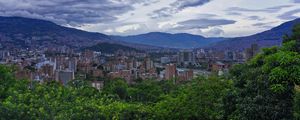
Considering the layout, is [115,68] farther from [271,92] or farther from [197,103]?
[271,92]

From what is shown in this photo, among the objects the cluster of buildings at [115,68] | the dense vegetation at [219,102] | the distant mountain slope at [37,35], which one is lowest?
the cluster of buildings at [115,68]

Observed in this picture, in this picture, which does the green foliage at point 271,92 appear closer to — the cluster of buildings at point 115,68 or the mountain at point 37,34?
the cluster of buildings at point 115,68

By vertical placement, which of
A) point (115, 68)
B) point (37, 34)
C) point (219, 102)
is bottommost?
point (115, 68)

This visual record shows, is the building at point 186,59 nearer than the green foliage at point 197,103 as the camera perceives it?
No

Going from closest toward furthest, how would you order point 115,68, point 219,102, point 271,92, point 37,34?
point 271,92 < point 219,102 < point 115,68 < point 37,34

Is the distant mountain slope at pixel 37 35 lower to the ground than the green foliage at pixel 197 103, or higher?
higher

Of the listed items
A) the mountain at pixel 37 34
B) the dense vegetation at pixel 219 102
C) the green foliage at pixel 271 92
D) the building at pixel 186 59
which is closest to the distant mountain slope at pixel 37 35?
the mountain at pixel 37 34

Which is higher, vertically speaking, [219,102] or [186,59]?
[219,102]

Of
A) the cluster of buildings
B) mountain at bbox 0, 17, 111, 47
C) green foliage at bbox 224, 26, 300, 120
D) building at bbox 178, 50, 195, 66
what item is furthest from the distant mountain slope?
green foliage at bbox 224, 26, 300, 120

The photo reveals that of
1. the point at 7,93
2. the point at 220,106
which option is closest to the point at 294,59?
the point at 220,106

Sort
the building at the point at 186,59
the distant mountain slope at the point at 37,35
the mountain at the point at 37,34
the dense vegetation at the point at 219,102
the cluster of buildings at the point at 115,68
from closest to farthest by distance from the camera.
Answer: the dense vegetation at the point at 219,102 < the cluster of buildings at the point at 115,68 < the building at the point at 186,59 < the distant mountain slope at the point at 37,35 < the mountain at the point at 37,34

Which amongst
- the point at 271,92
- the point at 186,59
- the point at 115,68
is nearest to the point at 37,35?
the point at 186,59
